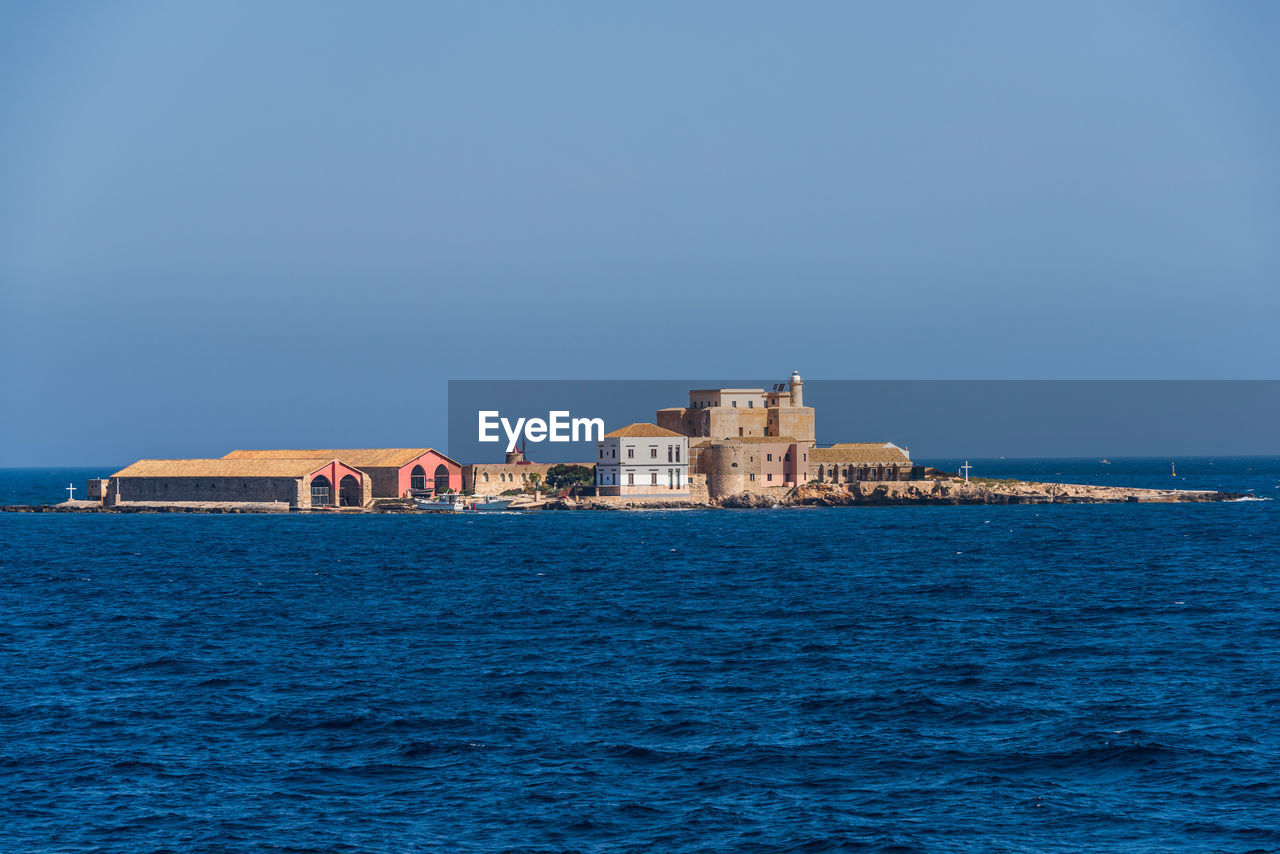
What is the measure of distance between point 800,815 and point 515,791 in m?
5.40

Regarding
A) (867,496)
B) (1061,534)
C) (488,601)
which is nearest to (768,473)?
(867,496)

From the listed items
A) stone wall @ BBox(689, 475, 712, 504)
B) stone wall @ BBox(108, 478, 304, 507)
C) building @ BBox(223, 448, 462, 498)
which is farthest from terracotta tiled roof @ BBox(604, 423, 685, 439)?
stone wall @ BBox(108, 478, 304, 507)

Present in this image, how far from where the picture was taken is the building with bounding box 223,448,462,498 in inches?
4764

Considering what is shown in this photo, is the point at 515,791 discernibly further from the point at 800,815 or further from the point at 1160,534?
the point at 1160,534

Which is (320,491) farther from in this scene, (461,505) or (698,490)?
(698,490)

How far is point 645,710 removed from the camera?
2947cm

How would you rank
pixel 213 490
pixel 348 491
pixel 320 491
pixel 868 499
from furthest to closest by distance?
pixel 868 499 → pixel 348 491 → pixel 213 490 → pixel 320 491

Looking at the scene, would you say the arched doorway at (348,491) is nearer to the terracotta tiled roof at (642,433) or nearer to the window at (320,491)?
the window at (320,491)

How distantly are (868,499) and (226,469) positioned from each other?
64.0 meters

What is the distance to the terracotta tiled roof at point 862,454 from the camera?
128m

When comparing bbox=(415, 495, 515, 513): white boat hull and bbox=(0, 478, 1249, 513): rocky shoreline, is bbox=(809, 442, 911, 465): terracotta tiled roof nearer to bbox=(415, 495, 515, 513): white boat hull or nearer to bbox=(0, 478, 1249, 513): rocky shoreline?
bbox=(0, 478, 1249, 513): rocky shoreline

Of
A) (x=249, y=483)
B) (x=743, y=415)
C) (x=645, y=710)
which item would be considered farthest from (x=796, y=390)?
(x=645, y=710)

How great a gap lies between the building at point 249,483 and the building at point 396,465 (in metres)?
1.51

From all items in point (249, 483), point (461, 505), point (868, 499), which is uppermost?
point (249, 483)
